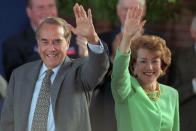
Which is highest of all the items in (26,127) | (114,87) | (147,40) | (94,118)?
(147,40)

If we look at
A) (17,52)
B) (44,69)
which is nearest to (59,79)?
(44,69)

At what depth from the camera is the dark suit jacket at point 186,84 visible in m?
4.31

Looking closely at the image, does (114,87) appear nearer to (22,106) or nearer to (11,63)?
(22,106)

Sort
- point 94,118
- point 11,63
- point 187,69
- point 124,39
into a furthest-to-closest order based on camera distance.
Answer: point 187,69, point 11,63, point 94,118, point 124,39

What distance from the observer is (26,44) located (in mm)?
4227

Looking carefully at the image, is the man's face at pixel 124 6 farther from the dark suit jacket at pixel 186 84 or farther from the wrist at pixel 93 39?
the wrist at pixel 93 39

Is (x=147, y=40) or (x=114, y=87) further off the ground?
(x=147, y=40)

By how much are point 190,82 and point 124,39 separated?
1734 millimetres

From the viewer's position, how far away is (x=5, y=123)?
309cm

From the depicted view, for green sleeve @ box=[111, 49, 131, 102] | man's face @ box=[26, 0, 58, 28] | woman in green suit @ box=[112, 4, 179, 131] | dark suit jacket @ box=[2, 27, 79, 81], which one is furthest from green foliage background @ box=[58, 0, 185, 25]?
green sleeve @ box=[111, 49, 131, 102]

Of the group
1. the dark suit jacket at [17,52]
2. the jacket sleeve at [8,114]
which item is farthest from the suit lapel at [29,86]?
the dark suit jacket at [17,52]

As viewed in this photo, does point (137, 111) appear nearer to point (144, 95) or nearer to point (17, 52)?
point (144, 95)

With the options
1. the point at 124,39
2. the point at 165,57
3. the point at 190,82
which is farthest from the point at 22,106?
the point at 190,82

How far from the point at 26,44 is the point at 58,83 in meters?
1.40
